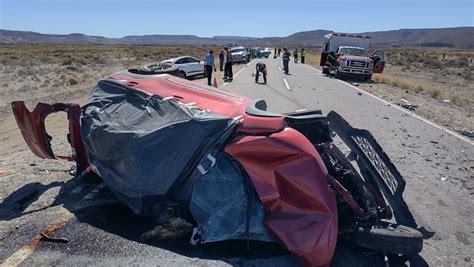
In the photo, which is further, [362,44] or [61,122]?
[362,44]

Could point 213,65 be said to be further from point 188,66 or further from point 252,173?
point 252,173

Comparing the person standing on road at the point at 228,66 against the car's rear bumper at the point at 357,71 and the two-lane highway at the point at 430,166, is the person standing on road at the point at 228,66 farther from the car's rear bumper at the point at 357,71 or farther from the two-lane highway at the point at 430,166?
the two-lane highway at the point at 430,166

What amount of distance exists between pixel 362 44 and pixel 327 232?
28.8m

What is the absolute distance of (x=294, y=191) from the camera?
396 cm

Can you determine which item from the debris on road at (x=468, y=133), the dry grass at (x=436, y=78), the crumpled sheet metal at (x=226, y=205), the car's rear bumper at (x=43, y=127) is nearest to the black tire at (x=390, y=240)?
the crumpled sheet metal at (x=226, y=205)

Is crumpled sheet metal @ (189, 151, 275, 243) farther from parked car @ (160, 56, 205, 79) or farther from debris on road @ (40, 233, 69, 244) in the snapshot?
parked car @ (160, 56, 205, 79)

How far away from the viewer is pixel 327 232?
12.3ft

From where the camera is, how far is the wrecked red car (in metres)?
3.93

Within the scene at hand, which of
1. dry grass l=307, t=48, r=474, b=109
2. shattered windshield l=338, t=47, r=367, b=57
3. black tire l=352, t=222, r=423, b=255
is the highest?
black tire l=352, t=222, r=423, b=255

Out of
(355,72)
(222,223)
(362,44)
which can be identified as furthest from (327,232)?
(362,44)

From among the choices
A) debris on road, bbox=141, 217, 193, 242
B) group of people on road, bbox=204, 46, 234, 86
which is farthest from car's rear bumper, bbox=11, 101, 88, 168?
group of people on road, bbox=204, 46, 234, 86

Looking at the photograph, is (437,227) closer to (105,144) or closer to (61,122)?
(105,144)

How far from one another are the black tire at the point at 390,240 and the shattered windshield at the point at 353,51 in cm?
2576

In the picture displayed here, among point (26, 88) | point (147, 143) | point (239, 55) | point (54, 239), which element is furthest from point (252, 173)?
point (239, 55)
